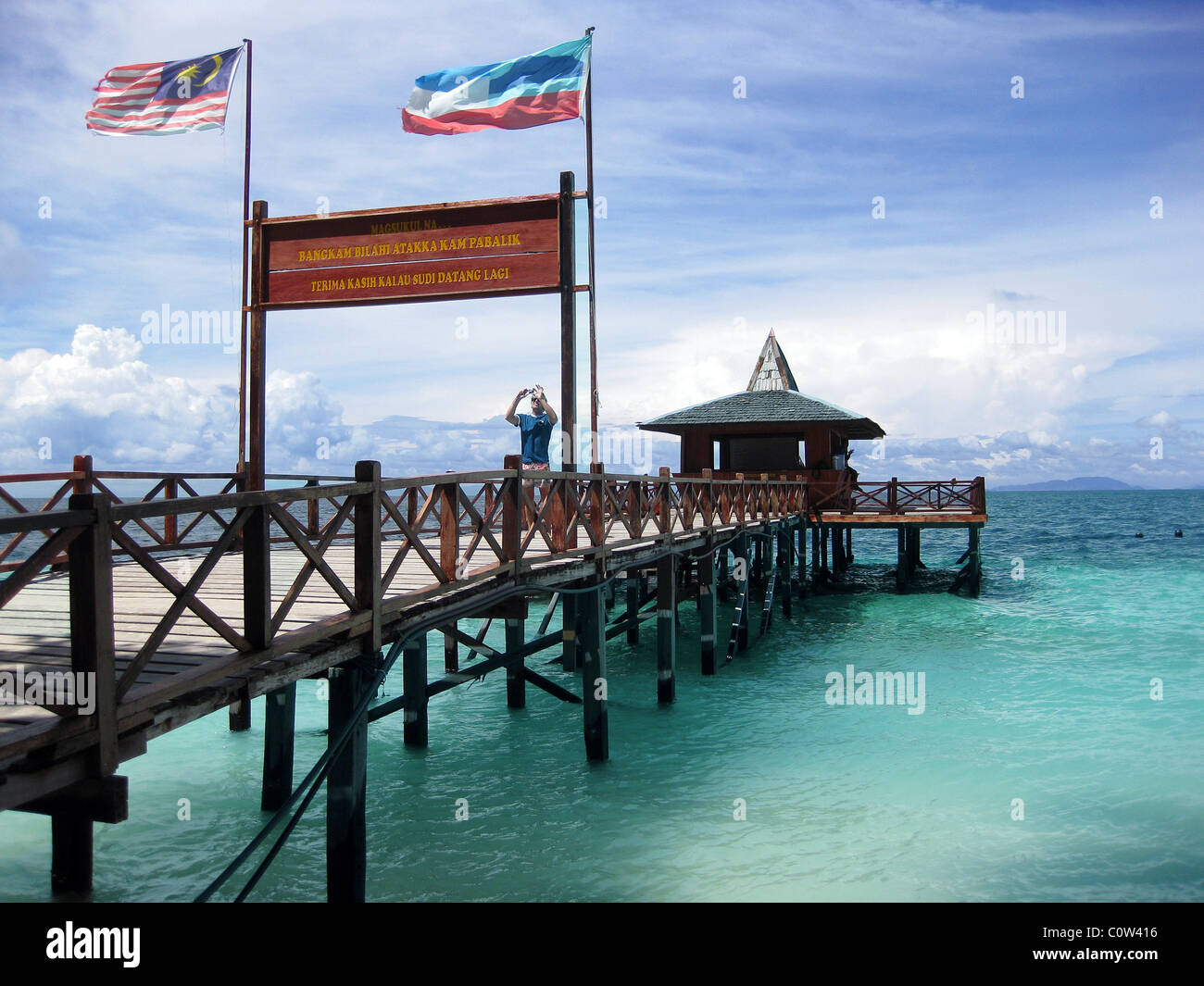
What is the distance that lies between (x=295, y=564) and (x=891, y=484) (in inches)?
731

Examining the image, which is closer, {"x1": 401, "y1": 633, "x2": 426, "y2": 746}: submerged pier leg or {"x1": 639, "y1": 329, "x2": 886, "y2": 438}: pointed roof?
{"x1": 401, "y1": 633, "x2": 426, "y2": 746}: submerged pier leg

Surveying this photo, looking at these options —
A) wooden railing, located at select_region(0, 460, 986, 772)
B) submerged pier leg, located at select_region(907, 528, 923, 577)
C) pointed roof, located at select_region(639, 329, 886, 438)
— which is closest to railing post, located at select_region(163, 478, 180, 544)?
wooden railing, located at select_region(0, 460, 986, 772)

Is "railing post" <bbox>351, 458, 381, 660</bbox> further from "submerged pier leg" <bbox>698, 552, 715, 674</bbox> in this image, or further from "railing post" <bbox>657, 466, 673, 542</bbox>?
"submerged pier leg" <bbox>698, 552, 715, 674</bbox>

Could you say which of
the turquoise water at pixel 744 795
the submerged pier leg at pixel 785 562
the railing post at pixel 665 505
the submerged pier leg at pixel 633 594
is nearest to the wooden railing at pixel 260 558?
the railing post at pixel 665 505

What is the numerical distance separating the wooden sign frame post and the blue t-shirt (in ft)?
3.03

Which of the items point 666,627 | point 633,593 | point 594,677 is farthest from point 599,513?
point 633,593

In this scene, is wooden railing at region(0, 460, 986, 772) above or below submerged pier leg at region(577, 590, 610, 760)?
above

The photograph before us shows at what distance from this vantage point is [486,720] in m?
12.7

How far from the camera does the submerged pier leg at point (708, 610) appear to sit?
15.3 m

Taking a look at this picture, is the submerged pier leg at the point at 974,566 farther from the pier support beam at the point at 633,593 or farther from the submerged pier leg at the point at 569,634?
the submerged pier leg at the point at 569,634

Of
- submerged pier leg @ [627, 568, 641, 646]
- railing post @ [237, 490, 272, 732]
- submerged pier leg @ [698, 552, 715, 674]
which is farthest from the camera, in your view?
submerged pier leg @ [627, 568, 641, 646]

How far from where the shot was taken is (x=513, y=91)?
11.5m

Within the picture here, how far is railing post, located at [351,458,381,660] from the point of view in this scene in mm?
6070

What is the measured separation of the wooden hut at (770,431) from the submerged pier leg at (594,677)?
13.4 meters
